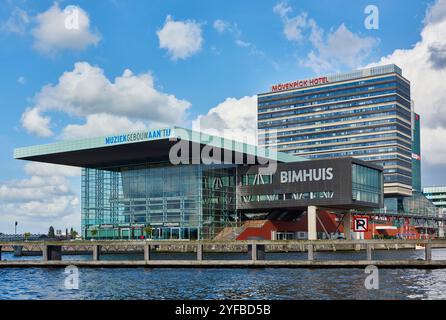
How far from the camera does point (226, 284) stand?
166 feet

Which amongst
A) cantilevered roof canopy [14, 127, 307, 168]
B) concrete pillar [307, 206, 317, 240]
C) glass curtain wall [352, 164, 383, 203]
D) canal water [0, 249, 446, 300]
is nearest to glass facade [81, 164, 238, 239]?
cantilevered roof canopy [14, 127, 307, 168]

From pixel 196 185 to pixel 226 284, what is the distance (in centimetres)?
7742

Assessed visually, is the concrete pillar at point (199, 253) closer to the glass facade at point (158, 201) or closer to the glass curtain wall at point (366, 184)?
the glass facade at point (158, 201)

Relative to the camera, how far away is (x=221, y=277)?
57.2 m

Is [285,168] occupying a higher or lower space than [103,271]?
higher

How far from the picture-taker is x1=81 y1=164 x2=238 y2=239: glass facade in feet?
422

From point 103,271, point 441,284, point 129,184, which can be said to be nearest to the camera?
point 441,284

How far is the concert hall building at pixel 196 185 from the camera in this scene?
125 meters

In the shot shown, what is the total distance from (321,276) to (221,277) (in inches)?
353

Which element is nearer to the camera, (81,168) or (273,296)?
(273,296)

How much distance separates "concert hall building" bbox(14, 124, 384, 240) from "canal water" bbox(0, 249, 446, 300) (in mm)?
55973

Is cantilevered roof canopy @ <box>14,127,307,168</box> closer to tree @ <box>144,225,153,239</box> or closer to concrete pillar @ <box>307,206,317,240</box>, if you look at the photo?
concrete pillar @ <box>307,206,317,240</box>

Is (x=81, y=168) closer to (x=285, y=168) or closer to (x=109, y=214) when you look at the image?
(x=109, y=214)
